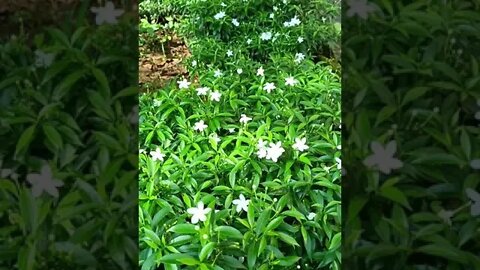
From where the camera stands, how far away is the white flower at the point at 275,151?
1831 millimetres

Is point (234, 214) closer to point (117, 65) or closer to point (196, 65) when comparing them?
point (117, 65)

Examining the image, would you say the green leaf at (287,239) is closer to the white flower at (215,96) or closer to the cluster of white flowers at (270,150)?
the cluster of white flowers at (270,150)

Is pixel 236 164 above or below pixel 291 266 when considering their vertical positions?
above

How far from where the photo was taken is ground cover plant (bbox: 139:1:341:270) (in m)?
1.51

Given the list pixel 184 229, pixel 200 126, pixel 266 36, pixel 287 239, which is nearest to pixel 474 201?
pixel 287 239

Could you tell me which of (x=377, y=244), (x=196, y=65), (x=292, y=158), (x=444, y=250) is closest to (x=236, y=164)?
(x=292, y=158)

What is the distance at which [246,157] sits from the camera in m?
1.85

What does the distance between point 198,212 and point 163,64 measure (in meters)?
1.71

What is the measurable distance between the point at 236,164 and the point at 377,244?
0.50 metres

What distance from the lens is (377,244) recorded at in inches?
55.6

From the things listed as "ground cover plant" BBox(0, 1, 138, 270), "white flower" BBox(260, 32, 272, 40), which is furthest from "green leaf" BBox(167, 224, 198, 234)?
"white flower" BBox(260, 32, 272, 40)

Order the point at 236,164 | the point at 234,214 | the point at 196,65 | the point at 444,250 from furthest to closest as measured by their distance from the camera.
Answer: the point at 196,65 → the point at 236,164 → the point at 234,214 → the point at 444,250

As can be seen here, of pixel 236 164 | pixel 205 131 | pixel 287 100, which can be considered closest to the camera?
pixel 236 164

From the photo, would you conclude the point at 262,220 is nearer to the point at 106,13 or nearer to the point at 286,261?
the point at 286,261
